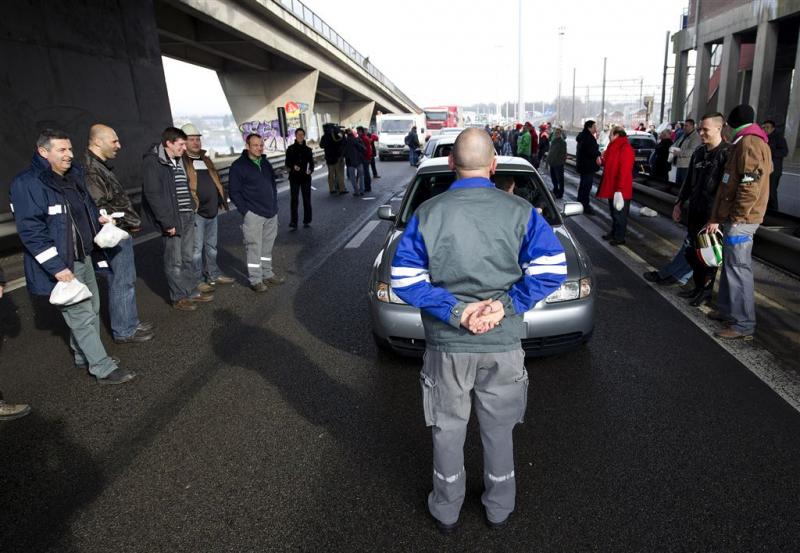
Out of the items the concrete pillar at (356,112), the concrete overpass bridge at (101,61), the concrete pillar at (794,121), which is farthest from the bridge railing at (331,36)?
the concrete pillar at (794,121)

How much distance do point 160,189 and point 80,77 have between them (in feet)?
28.5

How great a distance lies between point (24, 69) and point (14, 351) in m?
8.10

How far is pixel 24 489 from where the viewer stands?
9.82 ft

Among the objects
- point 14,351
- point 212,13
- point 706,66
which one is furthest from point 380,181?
point 706,66

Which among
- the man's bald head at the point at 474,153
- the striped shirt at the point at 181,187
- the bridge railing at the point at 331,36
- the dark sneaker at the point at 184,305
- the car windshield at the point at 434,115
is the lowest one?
the dark sneaker at the point at 184,305

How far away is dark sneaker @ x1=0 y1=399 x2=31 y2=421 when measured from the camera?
3.74 m

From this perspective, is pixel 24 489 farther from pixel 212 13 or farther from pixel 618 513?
pixel 212 13

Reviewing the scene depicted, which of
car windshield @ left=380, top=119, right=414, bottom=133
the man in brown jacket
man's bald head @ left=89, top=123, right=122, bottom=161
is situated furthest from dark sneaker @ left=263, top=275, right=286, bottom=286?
car windshield @ left=380, top=119, right=414, bottom=133

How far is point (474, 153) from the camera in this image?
7.28ft

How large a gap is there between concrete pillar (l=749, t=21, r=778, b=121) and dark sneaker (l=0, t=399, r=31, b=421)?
98.1 feet

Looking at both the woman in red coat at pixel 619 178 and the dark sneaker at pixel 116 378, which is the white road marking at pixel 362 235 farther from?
the dark sneaker at pixel 116 378

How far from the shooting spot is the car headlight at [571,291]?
13.1 feet

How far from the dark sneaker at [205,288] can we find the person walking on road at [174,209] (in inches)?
4.7

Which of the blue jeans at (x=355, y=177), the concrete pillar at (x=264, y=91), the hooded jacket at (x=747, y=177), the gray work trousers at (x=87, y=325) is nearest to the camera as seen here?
the gray work trousers at (x=87, y=325)
